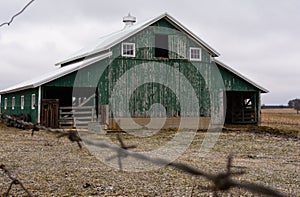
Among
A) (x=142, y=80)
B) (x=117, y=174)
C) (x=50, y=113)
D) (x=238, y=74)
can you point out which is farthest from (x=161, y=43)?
(x=117, y=174)

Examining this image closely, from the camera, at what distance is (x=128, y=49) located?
74.2 ft

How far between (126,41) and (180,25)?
305 cm

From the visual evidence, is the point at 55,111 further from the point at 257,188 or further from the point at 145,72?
the point at 257,188

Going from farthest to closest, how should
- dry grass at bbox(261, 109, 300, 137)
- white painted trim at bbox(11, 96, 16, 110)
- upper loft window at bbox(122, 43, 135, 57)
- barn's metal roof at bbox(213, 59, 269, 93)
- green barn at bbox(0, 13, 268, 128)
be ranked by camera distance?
white painted trim at bbox(11, 96, 16, 110) < dry grass at bbox(261, 109, 300, 137) < barn's metal roof at bbox(213, 59, 269, 93) < upper loft window at bbox(122, 43, 135, 57) < green barn at bbox(0, 13, 268, 128)

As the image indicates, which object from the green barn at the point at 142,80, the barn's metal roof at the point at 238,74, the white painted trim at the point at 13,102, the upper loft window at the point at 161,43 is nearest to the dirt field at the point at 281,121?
the barn's metal roof at the point at 238,74

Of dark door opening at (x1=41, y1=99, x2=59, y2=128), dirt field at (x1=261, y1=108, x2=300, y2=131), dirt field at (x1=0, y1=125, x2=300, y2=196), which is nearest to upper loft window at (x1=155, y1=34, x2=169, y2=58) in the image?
dark door opening at (x1=41, y1=99, x2=59, y2=128)

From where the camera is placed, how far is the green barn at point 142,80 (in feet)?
70.3

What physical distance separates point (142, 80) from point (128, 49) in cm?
Result: 173

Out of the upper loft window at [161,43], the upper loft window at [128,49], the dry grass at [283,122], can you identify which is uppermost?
the upper loft window at [161,43]

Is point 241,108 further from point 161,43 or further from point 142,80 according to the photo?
point 142,80

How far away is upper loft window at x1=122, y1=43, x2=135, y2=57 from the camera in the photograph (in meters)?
22.5

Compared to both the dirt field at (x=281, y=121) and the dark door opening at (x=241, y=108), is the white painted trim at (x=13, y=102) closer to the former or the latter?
the dark door opening at (x=241, y=108)

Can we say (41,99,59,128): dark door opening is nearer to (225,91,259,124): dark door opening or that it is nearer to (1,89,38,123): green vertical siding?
(1,89,38,123): green vertical siding

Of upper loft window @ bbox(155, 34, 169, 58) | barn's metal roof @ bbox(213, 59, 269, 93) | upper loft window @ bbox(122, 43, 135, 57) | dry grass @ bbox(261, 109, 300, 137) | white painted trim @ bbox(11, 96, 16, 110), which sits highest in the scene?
upper loft window @ bbox(155, 34, 169, 58)
